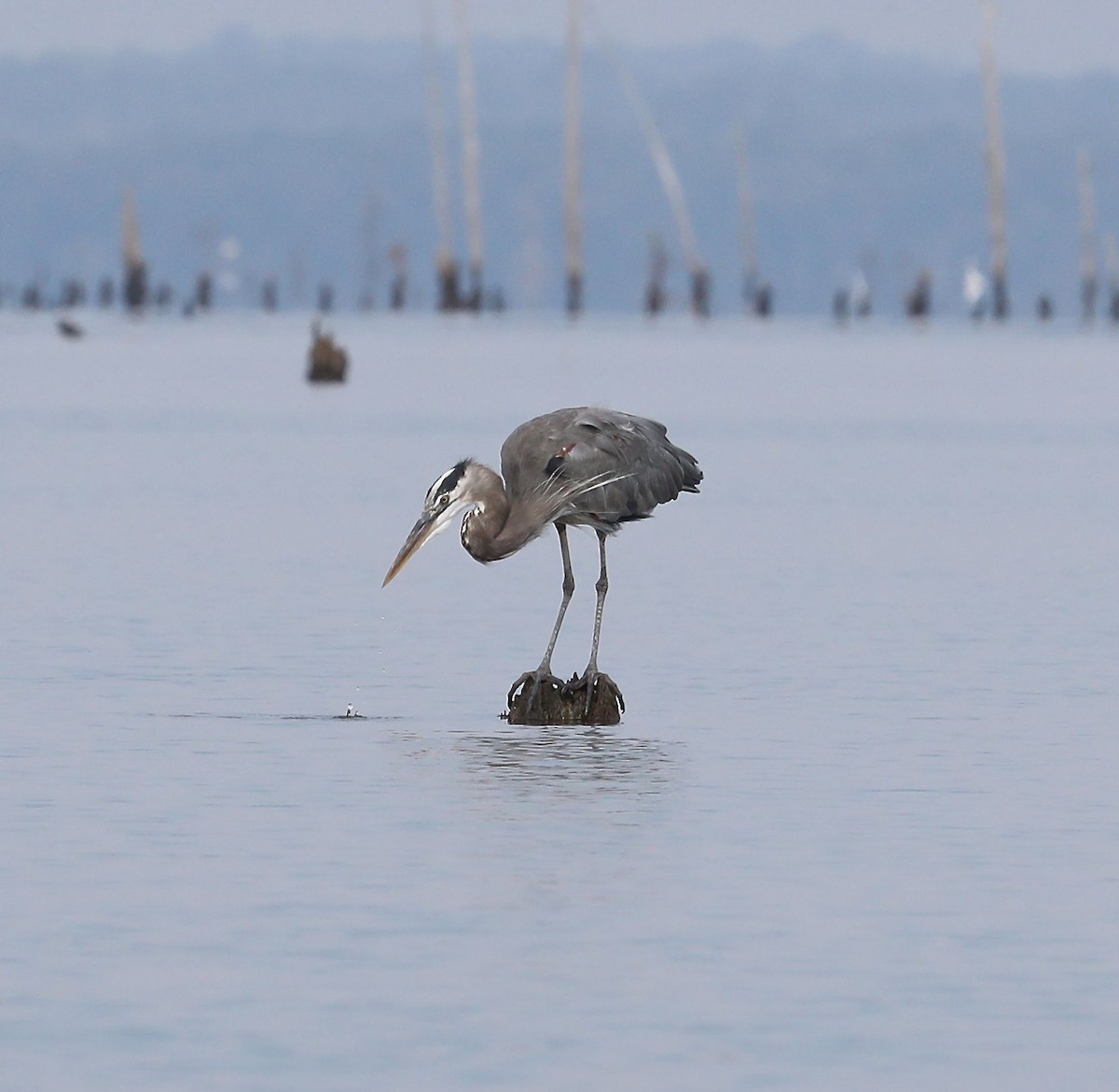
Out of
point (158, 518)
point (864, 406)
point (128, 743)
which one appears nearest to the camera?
point (128, 743)

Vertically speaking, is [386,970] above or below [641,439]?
below

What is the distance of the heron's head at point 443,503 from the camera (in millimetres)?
16156

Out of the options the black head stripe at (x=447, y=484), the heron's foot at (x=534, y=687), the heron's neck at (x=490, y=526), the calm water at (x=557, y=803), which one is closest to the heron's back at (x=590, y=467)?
the heron's neck at (x=490, y=526)

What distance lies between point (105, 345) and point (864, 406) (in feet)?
138

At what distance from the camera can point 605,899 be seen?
12078 mm

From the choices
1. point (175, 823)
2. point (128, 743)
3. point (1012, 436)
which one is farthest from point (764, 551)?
point (1012, 436)

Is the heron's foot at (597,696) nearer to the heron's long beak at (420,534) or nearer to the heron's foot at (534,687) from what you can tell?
the heron's foot at (534,687)

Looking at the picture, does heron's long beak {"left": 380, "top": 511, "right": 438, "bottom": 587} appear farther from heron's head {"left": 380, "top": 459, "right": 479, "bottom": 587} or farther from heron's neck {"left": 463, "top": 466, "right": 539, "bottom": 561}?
heron's neck {"left": 463, "top": 466, "right": 539, "bottom": 561}

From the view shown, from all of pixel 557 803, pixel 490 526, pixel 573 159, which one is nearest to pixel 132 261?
pixel 573 159

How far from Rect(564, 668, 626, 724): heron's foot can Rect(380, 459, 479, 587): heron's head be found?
1.10m

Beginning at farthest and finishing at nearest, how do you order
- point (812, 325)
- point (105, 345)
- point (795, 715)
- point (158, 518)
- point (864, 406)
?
point (812, 325) → point (105, 345) → point (864, 406) → point (158, 518) → point (795, 715)

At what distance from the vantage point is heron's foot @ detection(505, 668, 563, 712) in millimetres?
16797

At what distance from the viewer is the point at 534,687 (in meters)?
16.8

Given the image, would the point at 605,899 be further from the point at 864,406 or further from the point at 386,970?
the point at 864,406
